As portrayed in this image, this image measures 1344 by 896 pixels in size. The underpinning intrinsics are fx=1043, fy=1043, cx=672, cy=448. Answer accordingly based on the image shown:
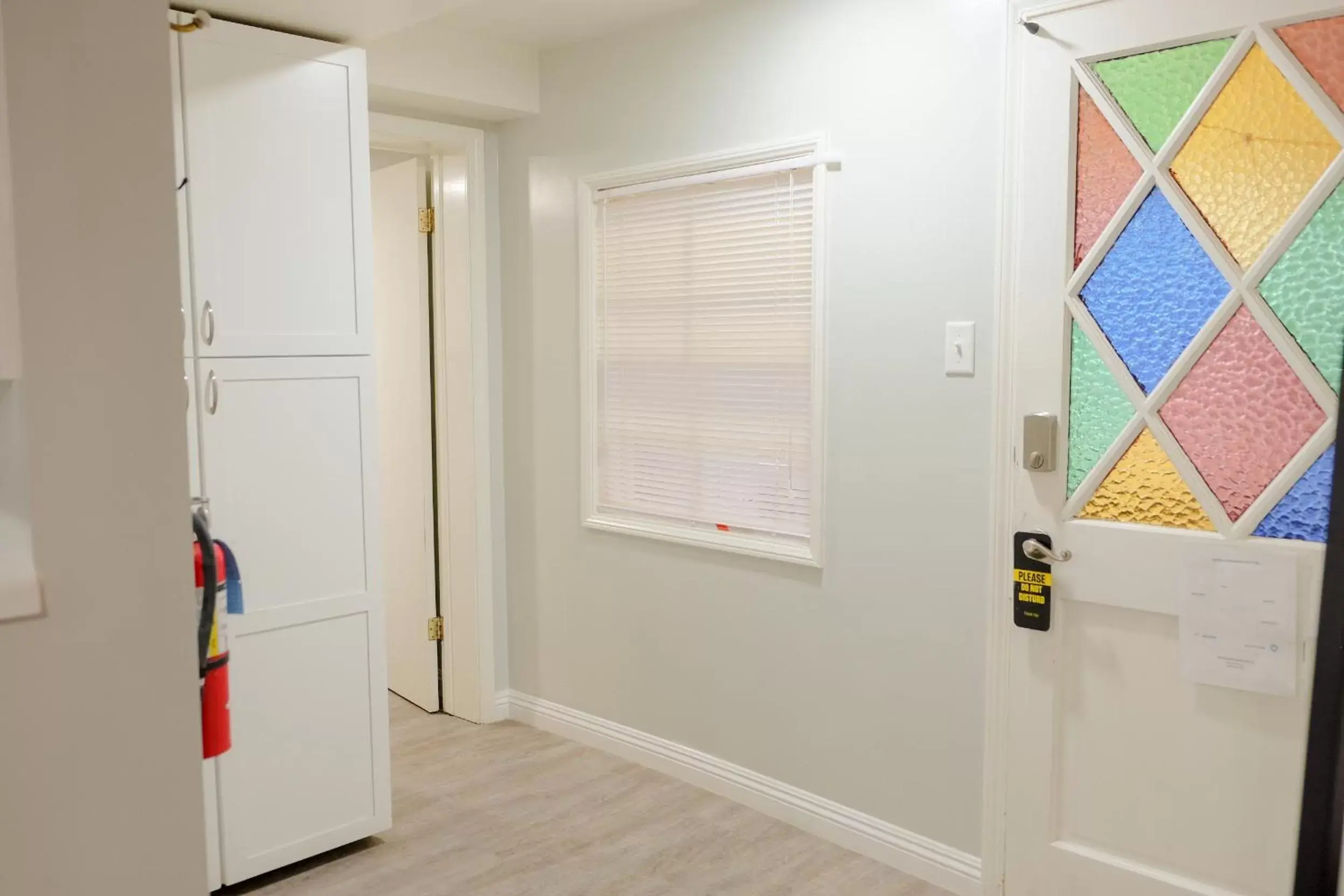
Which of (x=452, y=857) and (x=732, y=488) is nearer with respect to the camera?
(x=452, y=857)

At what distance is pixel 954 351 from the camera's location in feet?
8.35

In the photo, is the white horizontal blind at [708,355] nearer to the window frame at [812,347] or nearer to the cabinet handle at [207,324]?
the window frame at [812,347]

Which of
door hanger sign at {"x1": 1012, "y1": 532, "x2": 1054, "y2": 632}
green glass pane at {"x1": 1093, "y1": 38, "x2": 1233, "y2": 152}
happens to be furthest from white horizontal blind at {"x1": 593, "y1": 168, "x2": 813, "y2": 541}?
green glass pane at {"x1": 1093, "y1": 38, "x2": 1233, "y2": 152}

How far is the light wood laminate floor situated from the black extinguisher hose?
45.7 inches

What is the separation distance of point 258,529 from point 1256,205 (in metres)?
2.34

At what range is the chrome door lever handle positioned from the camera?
7.58ft

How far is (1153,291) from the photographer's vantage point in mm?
2164

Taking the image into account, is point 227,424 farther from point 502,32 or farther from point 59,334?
point 502,32

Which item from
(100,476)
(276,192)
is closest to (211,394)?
(276,192)

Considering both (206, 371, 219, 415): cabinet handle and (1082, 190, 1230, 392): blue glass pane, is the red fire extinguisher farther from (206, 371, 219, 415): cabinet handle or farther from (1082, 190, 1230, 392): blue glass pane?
(1082, 190, 1230, 392): blue glass pane

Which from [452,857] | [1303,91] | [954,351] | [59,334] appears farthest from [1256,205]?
[452,857]

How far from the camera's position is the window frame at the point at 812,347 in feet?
9.25

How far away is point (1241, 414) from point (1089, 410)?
302 mm

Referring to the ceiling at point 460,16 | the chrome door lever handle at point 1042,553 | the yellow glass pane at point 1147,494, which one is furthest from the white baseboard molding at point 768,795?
the ceiling at point 460,16
